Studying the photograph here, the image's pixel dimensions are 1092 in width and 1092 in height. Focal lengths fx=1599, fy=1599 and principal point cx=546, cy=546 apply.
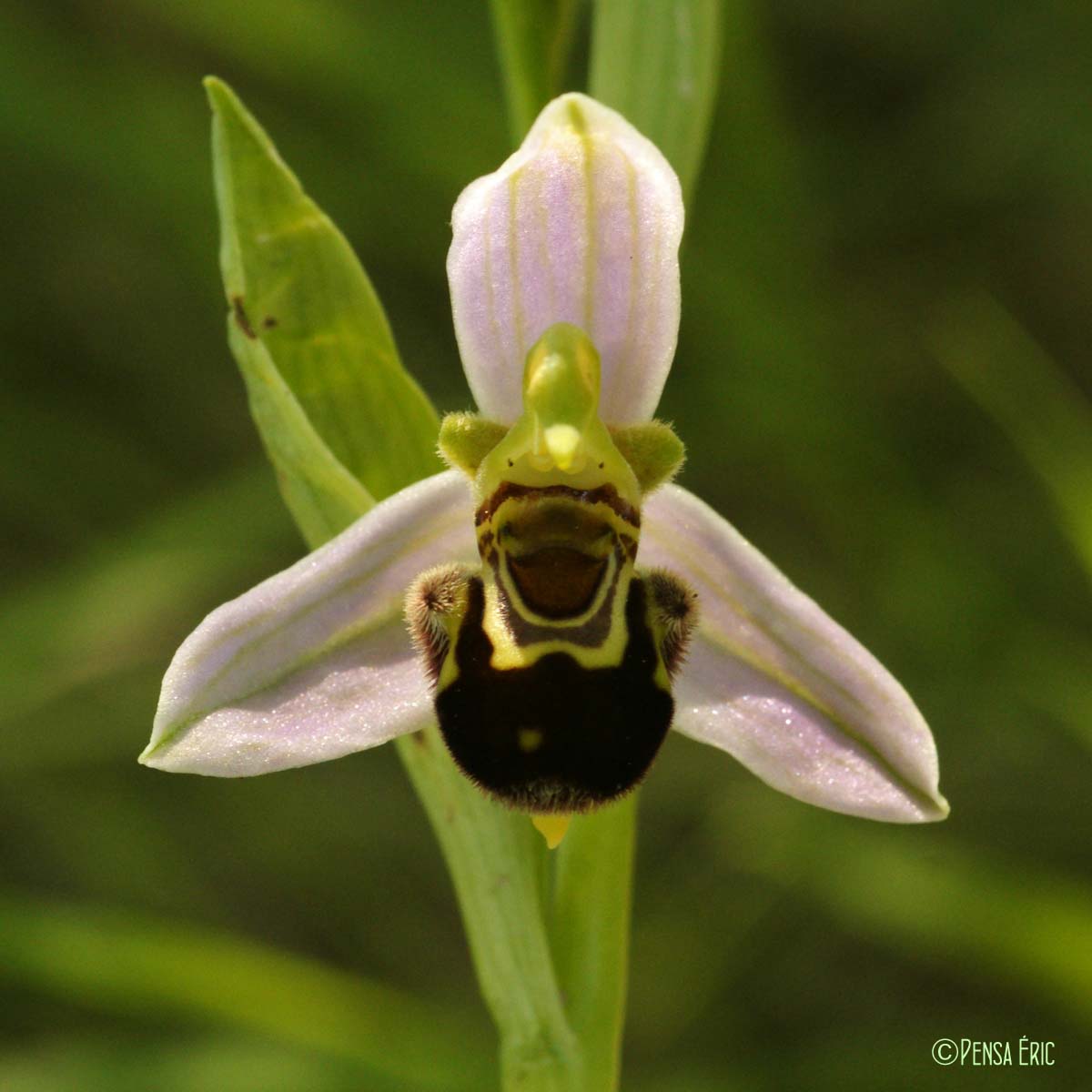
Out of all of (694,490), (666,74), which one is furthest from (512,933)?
(694,490)

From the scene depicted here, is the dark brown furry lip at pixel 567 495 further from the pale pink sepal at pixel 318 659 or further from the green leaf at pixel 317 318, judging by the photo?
the green leaf at pixel 317 318

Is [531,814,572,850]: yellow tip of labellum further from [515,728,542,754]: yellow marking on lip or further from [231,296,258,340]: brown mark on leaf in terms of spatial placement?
[231,296,258,340]: brown mark on leaf

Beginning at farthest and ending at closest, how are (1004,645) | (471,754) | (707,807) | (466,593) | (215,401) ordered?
(215,401) < (707,807) < (1004,645) < (466,593) < (471,754)

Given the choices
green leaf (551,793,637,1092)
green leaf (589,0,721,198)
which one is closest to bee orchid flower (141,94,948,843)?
green leaf (551,793,637,1092)

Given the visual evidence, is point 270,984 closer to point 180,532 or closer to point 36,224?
point 180,532

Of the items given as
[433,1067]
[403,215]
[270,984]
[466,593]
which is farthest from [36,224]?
[466,593]

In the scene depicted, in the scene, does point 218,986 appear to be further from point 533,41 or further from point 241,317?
point 533,41
